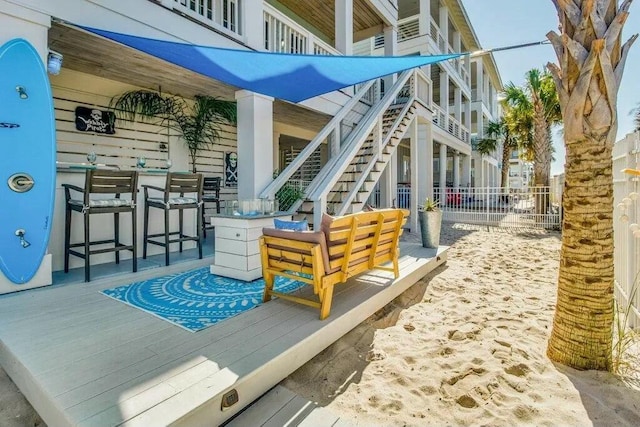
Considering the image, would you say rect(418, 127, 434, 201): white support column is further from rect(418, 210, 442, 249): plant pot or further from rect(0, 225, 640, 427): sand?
rect(0, 225, 640, 427): sand

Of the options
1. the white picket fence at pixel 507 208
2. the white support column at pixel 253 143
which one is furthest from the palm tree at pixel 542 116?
the white support column at pixel 253 143

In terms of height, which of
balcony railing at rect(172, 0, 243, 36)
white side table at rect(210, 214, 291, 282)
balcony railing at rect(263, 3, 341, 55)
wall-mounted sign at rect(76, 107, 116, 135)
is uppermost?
balcony railing at rect(263, 3, 341, 55)

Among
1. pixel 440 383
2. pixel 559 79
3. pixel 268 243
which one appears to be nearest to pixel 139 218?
pixel 268 243

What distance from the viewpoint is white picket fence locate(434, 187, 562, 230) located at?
9758 millimetres

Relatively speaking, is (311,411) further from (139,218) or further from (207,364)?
(139,218)

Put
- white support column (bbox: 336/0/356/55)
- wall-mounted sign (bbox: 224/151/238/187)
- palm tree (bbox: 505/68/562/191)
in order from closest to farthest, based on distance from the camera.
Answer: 1. white support column (bbox: 336/0/356/55)
2. wall-mounted sign (bbox: 224/151/238/187)
3. palm tree (bbox: 505/68/562/191)

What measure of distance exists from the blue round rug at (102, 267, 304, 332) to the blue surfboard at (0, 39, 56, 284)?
776mm

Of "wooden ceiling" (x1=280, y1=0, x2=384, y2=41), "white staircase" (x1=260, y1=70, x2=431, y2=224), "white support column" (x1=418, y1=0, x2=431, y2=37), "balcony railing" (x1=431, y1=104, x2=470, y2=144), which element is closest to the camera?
"white staircase" (x1=260, y1=70, x2=431, y2=224)

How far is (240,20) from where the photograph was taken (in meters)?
5.00

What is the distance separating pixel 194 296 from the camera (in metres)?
3.14

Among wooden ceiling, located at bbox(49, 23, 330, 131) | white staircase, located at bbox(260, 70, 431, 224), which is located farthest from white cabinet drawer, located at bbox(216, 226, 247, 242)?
wooden ceiling, located at bbox(49, 23, 330, 131)

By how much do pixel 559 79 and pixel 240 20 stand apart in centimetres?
441

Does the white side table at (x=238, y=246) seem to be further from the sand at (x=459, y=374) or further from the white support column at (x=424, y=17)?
the white support column at (x=424, y=17)

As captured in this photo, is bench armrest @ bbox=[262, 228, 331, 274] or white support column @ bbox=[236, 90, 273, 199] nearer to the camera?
bench armrest @ bbox=[262, 228, 331, 274]
